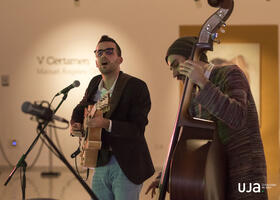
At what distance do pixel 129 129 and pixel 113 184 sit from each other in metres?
0.36

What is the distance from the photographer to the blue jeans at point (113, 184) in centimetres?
258

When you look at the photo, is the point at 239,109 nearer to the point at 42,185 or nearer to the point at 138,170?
the point at 138,170

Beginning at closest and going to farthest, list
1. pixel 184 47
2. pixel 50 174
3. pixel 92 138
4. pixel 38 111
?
pixel 38 111
pixel 184 47
pixel 92 138
pixel 50 174

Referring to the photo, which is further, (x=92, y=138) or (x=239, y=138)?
(x=92, y=138)

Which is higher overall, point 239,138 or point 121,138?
point 239,138

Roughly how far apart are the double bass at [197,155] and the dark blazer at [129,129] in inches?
29.6

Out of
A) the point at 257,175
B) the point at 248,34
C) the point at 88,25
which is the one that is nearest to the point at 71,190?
the point at 88,25

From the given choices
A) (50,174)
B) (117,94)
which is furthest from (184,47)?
(50,174)

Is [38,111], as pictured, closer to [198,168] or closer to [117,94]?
[198,168]

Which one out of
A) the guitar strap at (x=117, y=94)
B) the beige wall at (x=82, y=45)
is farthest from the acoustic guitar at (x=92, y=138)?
the beige wall at (x=82, y=45)

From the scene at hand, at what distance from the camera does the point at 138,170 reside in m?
2.62

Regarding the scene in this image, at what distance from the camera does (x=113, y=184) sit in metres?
2.63

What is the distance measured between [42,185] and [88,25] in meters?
3.00

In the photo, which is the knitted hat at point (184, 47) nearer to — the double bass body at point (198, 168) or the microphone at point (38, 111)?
the double bass body at point (198, 168)
